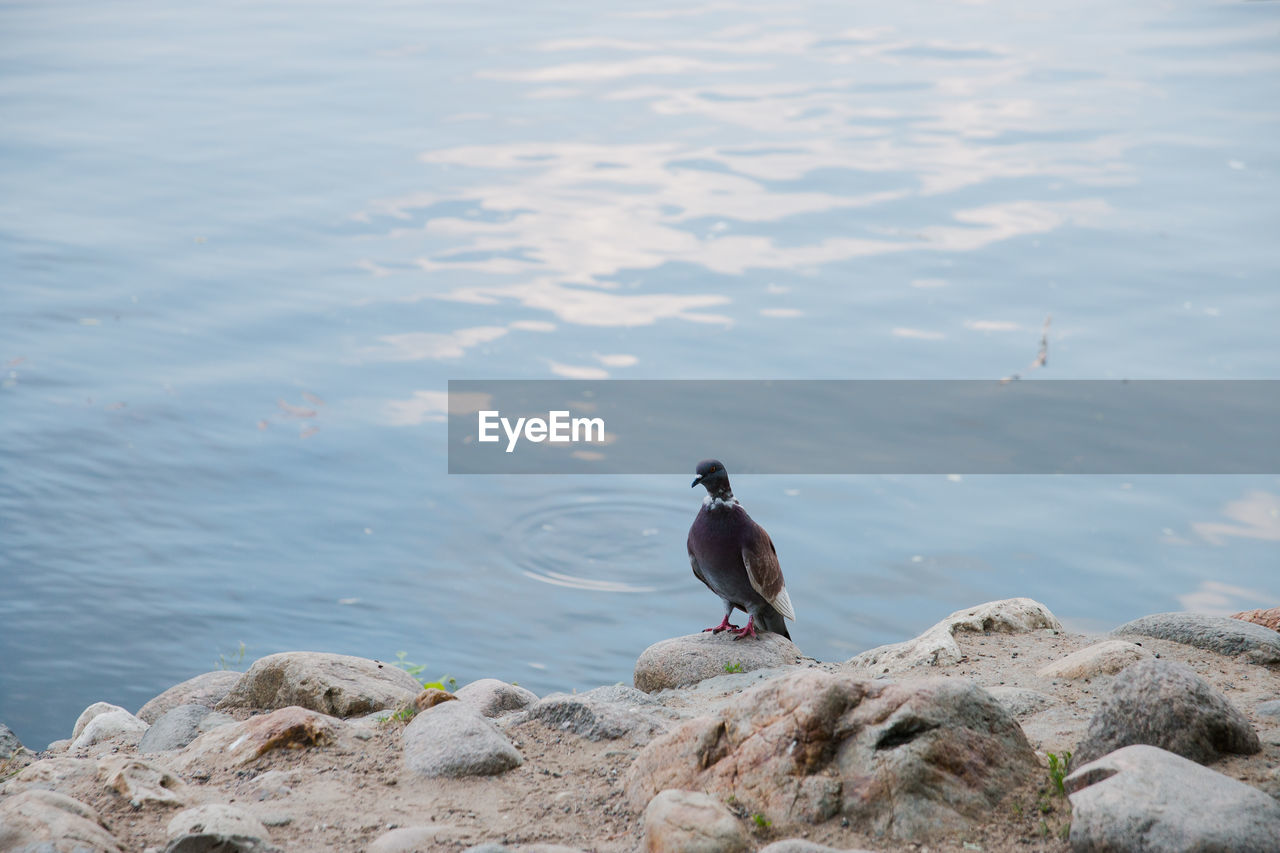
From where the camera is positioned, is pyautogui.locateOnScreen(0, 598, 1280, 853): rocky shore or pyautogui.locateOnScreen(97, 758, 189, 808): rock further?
pyautogui.locateOnScreen(97, 758, 189, 808): rock

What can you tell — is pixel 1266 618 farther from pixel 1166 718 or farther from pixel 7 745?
pixel 7 745

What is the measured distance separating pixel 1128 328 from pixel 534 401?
6109mm

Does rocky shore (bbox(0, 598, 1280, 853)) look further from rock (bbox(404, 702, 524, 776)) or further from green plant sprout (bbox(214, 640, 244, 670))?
green plant sprout (bbox(214, 640, 244, 670))

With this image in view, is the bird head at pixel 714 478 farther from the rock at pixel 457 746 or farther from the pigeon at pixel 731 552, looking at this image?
the rock at pixel 457 746

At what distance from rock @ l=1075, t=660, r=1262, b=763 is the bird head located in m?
2.69

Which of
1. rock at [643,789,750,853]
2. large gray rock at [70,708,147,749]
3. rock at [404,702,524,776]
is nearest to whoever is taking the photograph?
rock at [643,789,750,853]

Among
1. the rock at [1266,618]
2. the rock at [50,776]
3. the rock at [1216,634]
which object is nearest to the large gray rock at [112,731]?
the rock at [50,776]

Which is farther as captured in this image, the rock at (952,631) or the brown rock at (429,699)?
the rock at (952,631)

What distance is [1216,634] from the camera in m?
5.48

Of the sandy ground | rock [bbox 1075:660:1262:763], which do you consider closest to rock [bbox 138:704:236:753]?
the sandy ground

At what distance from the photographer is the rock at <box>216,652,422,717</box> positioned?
5.56m

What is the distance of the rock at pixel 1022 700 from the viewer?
4645 mm

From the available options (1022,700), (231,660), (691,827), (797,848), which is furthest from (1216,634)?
(231,660)

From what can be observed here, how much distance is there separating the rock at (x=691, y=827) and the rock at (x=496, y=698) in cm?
185
